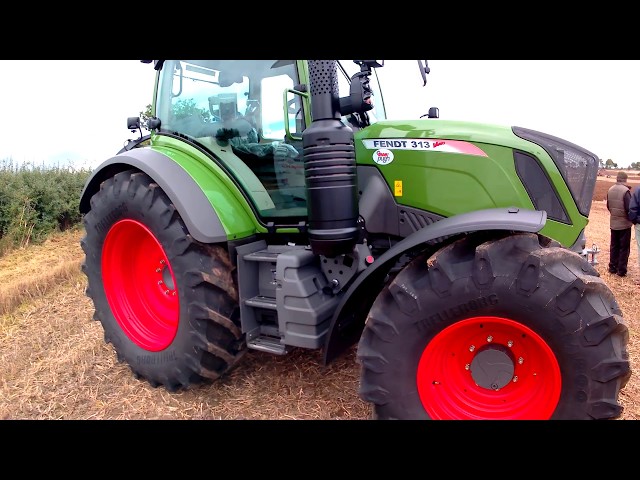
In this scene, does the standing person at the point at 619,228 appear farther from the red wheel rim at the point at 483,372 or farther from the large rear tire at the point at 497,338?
the red wheel rim at the point at 483,372

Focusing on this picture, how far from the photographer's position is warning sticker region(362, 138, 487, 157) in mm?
2490

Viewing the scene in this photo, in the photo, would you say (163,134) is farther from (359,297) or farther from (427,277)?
(427,277)

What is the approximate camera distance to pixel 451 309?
2.14 m

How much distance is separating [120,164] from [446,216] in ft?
7.90

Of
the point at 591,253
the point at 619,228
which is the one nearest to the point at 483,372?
the point at 591,253

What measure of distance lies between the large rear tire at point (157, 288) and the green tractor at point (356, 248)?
1cm

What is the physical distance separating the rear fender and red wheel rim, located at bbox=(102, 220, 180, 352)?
0.54 metres

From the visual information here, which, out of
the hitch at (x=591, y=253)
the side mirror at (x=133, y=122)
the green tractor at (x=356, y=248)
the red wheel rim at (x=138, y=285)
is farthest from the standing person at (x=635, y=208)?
the side mirror at (x=133, y=122)

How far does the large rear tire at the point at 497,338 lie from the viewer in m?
1.99

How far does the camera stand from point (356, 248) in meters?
2.73

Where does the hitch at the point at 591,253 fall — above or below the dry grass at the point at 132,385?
above

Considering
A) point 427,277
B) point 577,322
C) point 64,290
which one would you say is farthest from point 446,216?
point 64,290

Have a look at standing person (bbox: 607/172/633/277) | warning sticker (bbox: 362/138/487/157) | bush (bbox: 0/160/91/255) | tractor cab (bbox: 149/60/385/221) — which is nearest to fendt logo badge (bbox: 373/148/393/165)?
warning sticker (bbox: 362/138/487/157)

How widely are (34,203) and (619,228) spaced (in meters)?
10.6
